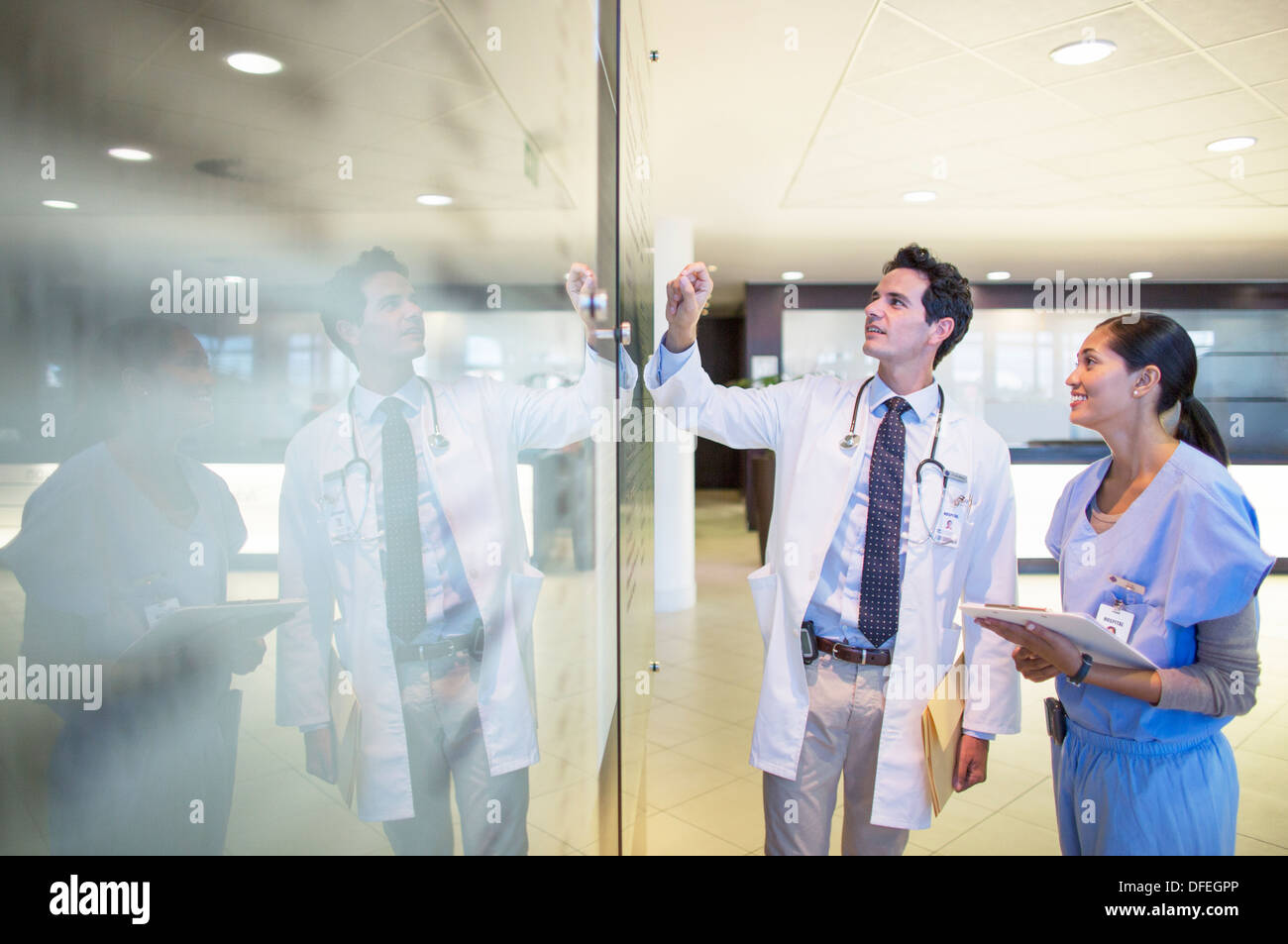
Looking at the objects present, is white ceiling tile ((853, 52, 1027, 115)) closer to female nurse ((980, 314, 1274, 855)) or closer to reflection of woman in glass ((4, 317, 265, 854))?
female nurse ((980, 314, 1274, 855))

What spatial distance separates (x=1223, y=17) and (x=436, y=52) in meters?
3.66

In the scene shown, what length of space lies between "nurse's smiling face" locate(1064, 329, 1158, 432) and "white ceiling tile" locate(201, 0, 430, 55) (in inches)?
62.5

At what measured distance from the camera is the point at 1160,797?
1.53m

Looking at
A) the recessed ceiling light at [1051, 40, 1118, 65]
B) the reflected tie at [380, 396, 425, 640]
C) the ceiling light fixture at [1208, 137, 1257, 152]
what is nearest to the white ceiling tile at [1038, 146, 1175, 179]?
the ceiling light fixture at [1208, 137, 1257, 152]

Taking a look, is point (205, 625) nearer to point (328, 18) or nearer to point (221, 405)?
point (221, 405)

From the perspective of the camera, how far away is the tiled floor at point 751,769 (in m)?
2.71

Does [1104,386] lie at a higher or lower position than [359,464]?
higher

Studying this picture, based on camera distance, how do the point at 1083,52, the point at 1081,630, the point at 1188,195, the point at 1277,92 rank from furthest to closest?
the point at 1188,195
the point at 1277,92
the point at 1083,52
the point at 1081,630

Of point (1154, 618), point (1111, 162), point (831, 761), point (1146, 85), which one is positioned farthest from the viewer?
point (1111, 162)

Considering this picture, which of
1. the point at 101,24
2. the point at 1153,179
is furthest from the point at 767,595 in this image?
the point at 1153,179

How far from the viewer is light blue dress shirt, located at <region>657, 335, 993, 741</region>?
1.77 m

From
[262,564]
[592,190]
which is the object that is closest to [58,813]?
[262,564]

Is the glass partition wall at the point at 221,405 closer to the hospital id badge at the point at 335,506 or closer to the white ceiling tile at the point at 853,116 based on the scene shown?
the hospital id badge at the point at 335,506
